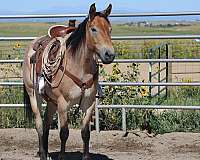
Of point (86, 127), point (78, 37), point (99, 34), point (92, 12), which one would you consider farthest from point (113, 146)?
point (92, 12)

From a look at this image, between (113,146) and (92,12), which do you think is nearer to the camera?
(92,12)

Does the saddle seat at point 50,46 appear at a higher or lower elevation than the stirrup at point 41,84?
higher

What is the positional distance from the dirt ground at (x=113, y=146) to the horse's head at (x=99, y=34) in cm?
178

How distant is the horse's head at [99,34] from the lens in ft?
17.2

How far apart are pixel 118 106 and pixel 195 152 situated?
1.38 metres

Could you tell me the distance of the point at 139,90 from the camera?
26.3 feet

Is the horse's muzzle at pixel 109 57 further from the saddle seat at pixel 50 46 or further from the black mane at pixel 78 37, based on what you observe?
the saddle seat at pixel 50 46

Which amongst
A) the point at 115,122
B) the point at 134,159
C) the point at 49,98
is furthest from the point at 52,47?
the point at 115,122

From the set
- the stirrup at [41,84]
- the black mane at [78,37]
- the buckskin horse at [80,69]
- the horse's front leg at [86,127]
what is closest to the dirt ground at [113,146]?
the horse's front leg at [86,127]

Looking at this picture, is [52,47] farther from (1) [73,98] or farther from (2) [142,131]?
(2) [142,131]

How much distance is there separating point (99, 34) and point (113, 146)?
230cm

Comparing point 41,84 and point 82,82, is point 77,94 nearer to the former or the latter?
point 82,82

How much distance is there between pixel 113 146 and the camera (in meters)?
7.17

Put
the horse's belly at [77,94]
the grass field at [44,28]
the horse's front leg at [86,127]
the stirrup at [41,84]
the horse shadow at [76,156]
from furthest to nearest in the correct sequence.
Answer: the grass field at [44,28] → the horse shadow at [76,156] → the stirrup at [41,84] → the horse's front leg at [86,127] → the horse's belly at [77,94]
